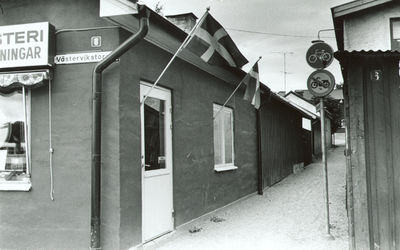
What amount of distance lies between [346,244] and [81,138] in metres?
4.20

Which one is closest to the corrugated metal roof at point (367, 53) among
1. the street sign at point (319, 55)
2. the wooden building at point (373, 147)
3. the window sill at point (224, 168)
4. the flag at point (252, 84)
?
the wooden building at point (373, 147)

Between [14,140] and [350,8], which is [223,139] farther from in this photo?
[350,8]

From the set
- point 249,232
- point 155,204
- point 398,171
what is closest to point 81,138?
point 155,204

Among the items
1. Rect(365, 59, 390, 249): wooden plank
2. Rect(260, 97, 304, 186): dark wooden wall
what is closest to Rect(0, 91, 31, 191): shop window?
Rect(365, 59, 390, 249): wooden plank

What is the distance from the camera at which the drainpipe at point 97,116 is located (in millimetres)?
4805

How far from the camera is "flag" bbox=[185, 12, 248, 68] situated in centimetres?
586

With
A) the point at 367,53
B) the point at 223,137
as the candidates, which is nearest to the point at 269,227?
the point at 223,137

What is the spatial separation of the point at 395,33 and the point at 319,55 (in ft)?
19.4

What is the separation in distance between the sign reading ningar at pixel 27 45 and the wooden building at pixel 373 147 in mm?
3674

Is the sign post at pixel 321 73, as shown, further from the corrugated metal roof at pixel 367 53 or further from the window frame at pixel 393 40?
the window frame at pixel 393 40

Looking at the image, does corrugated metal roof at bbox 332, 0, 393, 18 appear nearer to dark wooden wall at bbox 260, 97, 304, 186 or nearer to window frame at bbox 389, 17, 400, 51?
window frame at bbox 389, 17, 400, 51

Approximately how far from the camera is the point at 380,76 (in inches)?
200

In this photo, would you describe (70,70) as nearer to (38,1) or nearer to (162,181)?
(38,1)

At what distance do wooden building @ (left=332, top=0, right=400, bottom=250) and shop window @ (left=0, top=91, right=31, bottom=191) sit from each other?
4195mm
